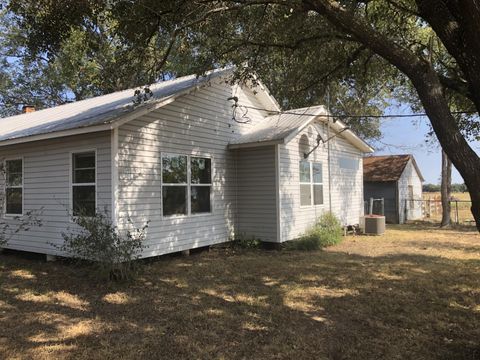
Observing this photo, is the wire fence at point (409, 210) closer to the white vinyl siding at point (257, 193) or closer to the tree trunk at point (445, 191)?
the tree trunk at point (445, 191)

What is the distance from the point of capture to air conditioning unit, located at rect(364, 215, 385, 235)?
15375 mm

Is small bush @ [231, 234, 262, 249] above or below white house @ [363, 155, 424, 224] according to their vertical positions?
below

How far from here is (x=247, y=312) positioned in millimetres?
5934

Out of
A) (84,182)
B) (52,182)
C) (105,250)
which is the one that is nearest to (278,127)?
(84,182)

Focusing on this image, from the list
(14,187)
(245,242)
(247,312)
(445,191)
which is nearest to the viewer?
(247,312)

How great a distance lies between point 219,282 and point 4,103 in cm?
2804

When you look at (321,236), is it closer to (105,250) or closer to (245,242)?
(245,242)

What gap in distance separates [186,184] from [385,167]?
16416 mm

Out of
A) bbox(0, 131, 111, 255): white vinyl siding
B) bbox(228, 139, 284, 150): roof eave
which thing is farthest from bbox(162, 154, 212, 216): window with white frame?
bbox(0, 131, 111, 255): white vinyl siding

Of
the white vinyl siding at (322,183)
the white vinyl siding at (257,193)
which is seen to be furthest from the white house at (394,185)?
the white vinyl siding at (257,193)

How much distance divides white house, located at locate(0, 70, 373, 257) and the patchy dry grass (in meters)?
1.17

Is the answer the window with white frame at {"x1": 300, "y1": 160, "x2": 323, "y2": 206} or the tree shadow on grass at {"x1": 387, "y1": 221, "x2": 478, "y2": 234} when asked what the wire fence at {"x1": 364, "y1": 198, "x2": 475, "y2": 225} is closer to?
the tree shadow on grass at {"x1": 387, "y1": 221, "x2": 478, "y2": 234}

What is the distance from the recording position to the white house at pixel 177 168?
8.86m

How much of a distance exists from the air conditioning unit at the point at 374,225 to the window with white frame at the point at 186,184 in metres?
7.23
